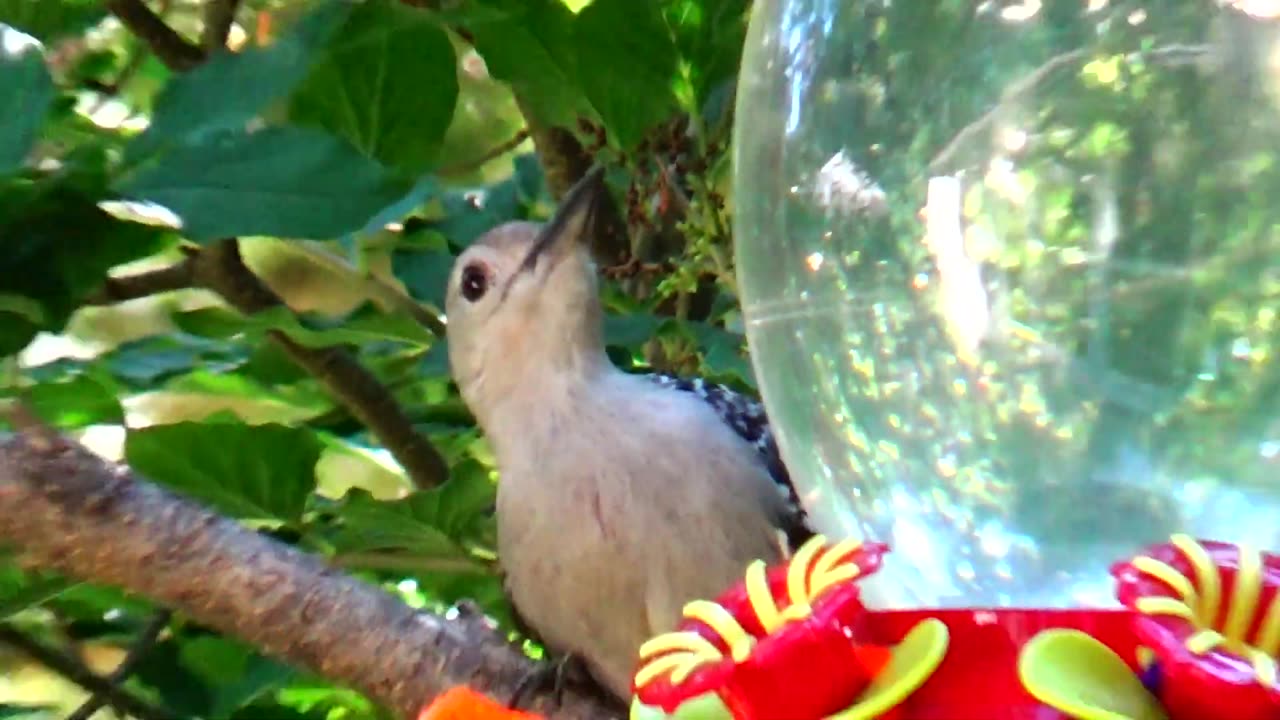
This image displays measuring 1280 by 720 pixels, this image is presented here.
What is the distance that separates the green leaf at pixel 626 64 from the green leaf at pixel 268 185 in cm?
30

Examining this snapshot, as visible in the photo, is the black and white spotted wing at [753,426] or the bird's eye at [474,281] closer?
the black and white spotted wing at [753,426]

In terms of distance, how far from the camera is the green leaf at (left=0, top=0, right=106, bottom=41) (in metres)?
1.13

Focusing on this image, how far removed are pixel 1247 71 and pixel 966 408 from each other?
24 centimetres

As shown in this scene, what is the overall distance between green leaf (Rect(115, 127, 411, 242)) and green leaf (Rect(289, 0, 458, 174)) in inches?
11.6

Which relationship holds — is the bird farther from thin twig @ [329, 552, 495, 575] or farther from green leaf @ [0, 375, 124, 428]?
green leaf @ [0, 375, 124, 428]

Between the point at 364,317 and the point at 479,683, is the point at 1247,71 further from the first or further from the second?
the point at 364,317

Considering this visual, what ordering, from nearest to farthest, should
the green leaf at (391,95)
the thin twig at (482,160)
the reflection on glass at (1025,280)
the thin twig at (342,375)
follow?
the reflection on glass at (1025,280)
the green leaf at (391,95)
the thin twig at (342,375)
the thin twig at (482,160)

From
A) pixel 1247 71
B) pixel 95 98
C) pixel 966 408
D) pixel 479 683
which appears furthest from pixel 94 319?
pixel 1247 71

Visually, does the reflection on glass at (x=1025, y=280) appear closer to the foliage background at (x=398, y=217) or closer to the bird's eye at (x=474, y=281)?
the foliage background at (x=398, y=217)

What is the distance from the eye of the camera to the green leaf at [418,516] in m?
1.23

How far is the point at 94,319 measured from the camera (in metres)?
1.89

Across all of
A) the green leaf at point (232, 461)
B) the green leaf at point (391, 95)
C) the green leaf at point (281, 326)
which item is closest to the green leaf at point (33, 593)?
the green leaf at point (232, 461)

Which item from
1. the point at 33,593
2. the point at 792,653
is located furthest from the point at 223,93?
the point at 792,653

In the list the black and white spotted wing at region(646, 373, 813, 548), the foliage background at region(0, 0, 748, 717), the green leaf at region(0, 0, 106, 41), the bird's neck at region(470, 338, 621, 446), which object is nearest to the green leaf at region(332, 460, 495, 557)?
the foliage background at region(0, 0, 748, 717)
